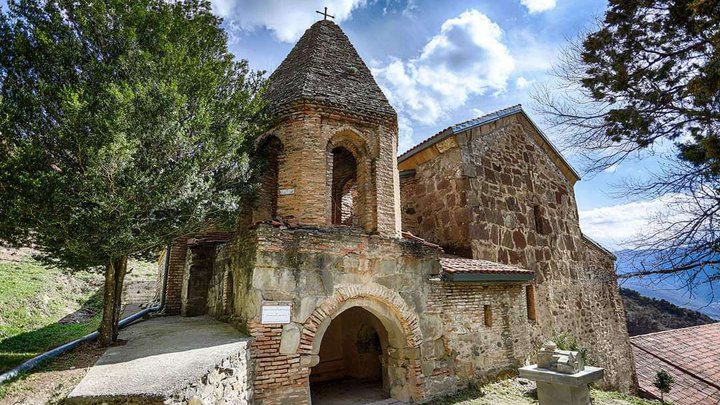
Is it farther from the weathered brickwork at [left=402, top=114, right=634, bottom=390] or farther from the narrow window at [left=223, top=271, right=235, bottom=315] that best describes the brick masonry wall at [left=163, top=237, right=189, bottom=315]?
the weathered brickwork at [left=402, top=114, right=634, bottom=390]

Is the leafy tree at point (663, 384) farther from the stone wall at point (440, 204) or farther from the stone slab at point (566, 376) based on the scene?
the stone slab at point (566, 376)

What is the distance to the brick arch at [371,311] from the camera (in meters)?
6.21

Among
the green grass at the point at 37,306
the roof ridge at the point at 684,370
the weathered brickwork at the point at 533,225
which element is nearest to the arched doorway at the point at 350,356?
the weathered brickwork at the point at 533,225

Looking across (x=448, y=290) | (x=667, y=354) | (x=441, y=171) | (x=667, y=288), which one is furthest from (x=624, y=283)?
(x=667, y=354)

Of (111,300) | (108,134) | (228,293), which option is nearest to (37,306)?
(111,300)

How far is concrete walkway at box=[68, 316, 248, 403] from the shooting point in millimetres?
3660

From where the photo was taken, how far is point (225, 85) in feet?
24.6

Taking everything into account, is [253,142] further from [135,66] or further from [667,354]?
[667,354]

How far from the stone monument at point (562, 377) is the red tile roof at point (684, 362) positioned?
7.80 meters

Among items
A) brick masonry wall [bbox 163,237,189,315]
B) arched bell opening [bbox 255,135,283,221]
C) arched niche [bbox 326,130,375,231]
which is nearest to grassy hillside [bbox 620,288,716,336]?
arched niche [bbox 326,130,375,231]

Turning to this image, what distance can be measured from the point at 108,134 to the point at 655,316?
34599mm

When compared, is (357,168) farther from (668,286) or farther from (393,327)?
(668,286)

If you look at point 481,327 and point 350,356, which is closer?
point 481,327

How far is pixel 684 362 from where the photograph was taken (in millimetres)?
13805
